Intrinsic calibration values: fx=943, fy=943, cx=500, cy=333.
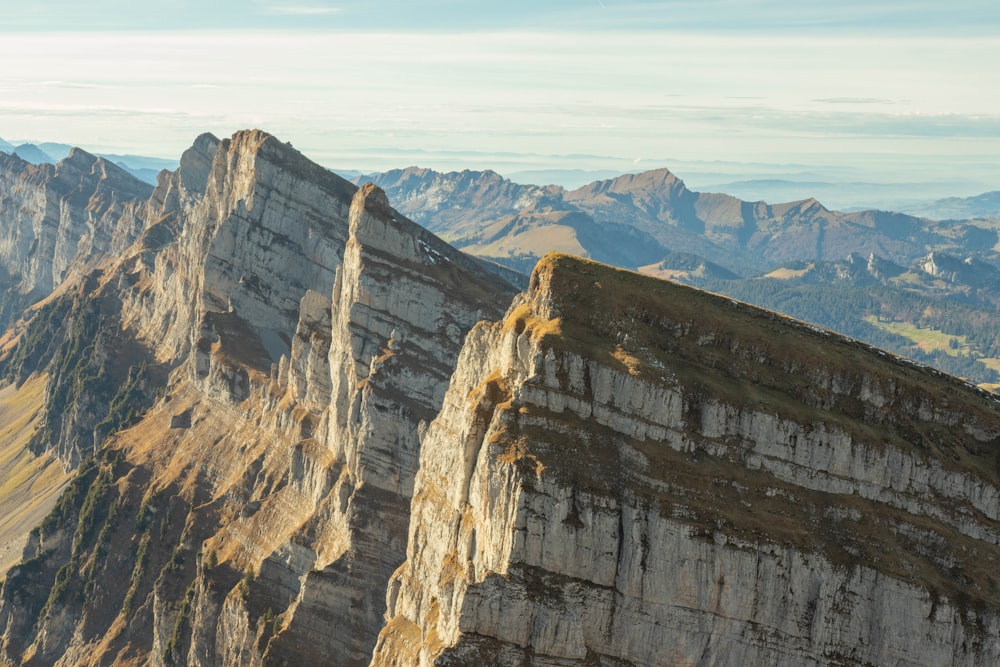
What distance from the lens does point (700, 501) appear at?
266ft

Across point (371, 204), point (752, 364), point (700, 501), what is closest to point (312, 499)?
point (371, 204)

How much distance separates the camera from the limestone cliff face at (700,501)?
79.4 m

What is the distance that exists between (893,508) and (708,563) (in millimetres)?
18637

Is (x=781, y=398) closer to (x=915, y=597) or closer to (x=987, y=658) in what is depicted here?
(x=915, y=597)

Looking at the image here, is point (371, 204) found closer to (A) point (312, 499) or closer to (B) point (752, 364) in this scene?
(A) point (312, 499)

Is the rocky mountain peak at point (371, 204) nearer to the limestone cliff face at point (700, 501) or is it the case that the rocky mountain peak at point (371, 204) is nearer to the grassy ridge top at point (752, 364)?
the grassy ridge top at point (752, 364)

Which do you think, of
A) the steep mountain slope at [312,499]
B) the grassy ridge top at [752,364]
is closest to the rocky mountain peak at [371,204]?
the steep mountain slope at [312,499]

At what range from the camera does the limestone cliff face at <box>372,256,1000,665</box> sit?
79375mm

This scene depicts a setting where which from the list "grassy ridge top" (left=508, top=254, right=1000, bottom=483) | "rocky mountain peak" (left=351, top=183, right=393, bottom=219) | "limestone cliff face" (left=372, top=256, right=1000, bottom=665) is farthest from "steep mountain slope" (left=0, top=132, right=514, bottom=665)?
"grassy ridge top" (left=508, top=254, right=1000, bottom=483)

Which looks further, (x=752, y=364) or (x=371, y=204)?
(x=371, y=204)

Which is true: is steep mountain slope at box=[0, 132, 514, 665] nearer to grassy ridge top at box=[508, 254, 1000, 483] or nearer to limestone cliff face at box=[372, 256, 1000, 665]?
limestone cliff face at box=[372, 256, 1000, 665]

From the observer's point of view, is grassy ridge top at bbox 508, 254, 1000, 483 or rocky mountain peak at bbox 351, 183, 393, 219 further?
rocky mountain peak at bbox 351, 183, 393, 219

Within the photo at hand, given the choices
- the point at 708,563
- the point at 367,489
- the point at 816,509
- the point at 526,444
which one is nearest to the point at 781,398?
the point at 816,509

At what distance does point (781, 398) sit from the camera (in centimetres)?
8844
